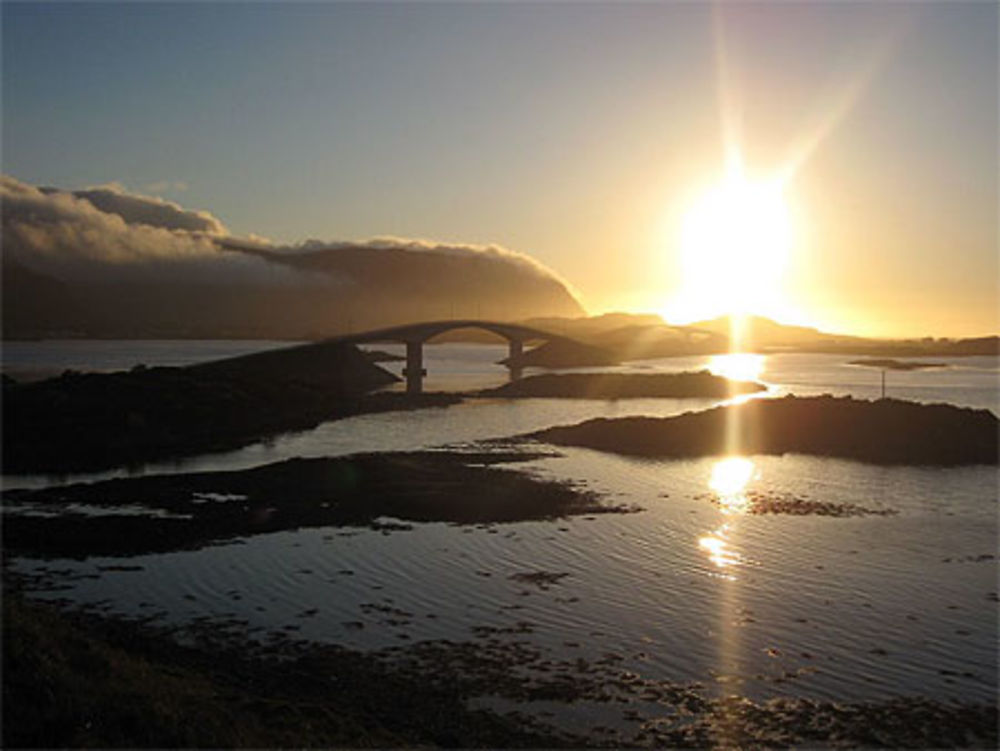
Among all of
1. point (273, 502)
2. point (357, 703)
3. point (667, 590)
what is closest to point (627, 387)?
point (273, 502)

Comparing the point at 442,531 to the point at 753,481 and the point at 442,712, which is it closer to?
the point at 442,712

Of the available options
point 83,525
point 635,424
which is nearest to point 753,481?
point 635,424

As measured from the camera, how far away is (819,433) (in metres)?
55.3

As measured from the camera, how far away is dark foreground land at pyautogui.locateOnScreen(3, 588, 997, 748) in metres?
11.3

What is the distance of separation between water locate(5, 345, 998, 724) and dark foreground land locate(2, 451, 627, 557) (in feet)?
5.56

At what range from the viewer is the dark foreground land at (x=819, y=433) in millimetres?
50500

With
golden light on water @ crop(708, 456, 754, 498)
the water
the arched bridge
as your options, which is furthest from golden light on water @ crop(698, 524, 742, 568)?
the arched bridge

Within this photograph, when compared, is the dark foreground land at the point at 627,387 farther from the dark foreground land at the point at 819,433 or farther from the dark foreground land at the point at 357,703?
the dark foreground land at the point at 357,703

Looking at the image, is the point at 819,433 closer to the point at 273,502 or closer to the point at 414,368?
the point at 273,502

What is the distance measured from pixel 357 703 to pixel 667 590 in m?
9.91

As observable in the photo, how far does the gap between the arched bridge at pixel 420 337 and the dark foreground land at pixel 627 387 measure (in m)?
11.1

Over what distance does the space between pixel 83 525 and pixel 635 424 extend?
37399 mm

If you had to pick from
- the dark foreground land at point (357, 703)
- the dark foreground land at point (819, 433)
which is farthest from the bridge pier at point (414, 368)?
the dark foreground land at point (357, 703)

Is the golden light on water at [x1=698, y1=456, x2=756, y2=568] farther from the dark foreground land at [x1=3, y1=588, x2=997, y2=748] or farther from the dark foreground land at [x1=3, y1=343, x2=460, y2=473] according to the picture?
the dark foreground land at [x1=3, y1=343, x2=460, y2=473]
